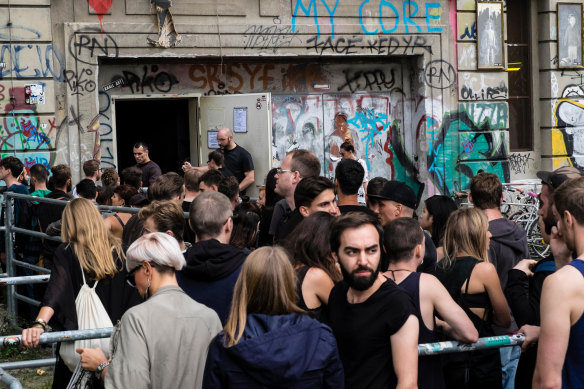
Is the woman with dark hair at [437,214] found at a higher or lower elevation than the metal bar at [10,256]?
higher

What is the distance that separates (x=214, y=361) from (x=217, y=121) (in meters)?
10.6

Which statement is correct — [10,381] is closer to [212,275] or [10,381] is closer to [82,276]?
[212,275]

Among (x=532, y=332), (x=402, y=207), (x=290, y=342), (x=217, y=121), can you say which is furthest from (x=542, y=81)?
(x=290, y=342)

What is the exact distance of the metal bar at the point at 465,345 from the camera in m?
4.36

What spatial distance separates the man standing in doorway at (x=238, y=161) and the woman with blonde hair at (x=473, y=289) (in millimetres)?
7396

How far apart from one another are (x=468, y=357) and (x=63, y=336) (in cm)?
224

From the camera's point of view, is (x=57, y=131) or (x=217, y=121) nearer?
(x=57, y=131)

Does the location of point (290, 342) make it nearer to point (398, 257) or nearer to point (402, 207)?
point (398, 257)

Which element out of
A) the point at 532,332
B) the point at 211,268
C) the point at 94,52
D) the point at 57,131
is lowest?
the point at 532,332

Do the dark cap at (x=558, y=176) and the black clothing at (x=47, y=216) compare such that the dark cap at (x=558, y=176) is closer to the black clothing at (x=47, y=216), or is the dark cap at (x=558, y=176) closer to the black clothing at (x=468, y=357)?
the black clothing at (x=468, y=357)

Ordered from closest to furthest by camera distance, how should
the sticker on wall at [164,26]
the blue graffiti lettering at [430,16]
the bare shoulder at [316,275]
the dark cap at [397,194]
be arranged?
the bare shoulder at [316,275] < the dark cap at [397,194] < the sticker on wall at [164,26] < the blue graffiti lettering at [430,16]

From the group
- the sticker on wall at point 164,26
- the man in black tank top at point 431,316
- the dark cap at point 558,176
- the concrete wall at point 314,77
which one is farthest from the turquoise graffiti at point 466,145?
the man in black tank top at point 431,316

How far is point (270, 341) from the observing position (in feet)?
11.5

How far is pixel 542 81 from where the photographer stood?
1677 cm
